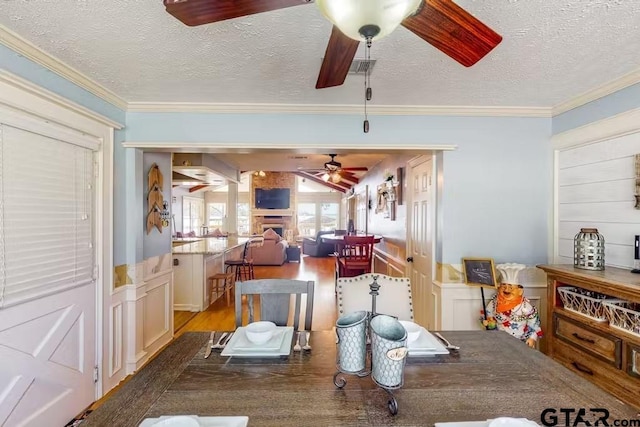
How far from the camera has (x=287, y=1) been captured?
96cm

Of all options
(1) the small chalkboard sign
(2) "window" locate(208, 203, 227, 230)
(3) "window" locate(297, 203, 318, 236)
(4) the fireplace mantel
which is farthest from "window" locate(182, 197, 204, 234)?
(1) the small chalkboard sign

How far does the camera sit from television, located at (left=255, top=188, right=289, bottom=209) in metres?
12.3

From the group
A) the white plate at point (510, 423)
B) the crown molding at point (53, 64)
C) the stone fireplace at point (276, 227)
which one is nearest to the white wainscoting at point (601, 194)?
the white plate at point (510, 423)

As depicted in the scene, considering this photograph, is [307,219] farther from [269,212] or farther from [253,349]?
[253,349]

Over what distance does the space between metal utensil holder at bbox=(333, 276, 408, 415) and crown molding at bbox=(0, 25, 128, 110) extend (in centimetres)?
210

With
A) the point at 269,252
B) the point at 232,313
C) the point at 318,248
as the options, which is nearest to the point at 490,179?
the point at 232,313

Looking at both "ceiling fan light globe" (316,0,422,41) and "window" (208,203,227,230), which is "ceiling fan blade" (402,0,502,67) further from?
"window" (208,203,227,230)

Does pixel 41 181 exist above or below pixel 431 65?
below

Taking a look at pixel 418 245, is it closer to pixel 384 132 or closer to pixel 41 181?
pixel 384 132

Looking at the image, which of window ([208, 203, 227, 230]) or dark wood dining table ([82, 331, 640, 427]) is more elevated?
window ([208, 203, 227, 230])

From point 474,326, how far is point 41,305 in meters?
3.10

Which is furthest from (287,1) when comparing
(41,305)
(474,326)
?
(474,326)

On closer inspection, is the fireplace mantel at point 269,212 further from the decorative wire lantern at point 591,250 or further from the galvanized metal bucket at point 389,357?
the galvanized metal bucket at point 389,357

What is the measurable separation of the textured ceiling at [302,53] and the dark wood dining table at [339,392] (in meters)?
1.50
